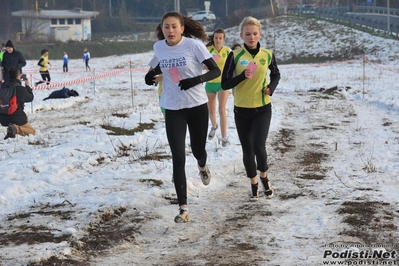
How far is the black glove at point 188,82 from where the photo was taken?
224 inches

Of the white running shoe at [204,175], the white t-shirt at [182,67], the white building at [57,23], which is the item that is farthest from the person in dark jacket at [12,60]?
the white building at [57,23]

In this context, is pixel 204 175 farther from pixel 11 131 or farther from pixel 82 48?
pixel 82 48

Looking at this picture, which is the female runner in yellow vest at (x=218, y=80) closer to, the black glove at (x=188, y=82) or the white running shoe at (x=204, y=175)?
the white running shoe at (x=204, y=175)

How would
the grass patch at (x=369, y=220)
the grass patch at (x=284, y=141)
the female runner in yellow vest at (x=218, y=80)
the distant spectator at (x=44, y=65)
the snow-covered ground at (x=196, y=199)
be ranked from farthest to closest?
the distant spectator at (x=44, y=65) < the grass patch at (x=284, y=141) < the female runner in yellow vest at (x=218, y=80) < the grass patch at (x=369, y=220) < the snow-covered ground at (x=196, y=199)

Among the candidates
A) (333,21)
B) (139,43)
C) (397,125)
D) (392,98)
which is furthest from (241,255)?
(139,43)

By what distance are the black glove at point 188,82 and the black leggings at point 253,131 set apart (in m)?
0.98

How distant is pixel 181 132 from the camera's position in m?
5.85

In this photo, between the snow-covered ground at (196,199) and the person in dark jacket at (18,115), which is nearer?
the snow-covered ground at (196,199)

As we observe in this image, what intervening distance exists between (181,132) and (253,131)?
992mm

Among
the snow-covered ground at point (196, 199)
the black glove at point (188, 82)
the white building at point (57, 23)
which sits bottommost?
the snow-covered ground at point (196, 199)

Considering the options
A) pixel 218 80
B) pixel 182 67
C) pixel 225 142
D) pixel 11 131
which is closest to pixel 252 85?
pixel 182 67

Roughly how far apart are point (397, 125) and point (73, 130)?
21.1 ft

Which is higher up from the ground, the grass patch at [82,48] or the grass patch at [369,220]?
the grass patch at [82,48]

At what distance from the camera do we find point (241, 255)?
15.5ft
